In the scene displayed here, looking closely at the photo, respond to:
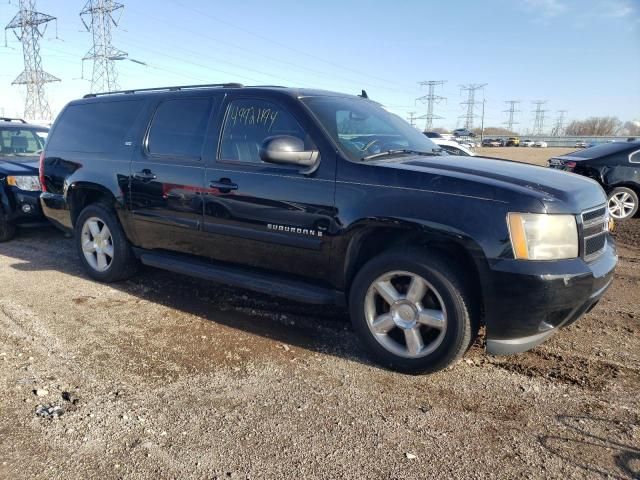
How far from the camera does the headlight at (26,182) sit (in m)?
7.00

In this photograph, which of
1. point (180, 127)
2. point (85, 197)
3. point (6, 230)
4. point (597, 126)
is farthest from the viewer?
point (597, 126)

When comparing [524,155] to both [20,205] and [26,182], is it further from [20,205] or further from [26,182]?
[20,205]

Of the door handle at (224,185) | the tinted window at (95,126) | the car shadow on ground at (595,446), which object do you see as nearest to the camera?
the car shadow on ground at (595,446)

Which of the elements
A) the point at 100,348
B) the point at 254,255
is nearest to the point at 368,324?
the point at 254,255

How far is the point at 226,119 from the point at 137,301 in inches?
76.8

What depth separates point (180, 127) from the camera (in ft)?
15.1

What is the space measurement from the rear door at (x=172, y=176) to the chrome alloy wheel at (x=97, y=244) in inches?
21.5

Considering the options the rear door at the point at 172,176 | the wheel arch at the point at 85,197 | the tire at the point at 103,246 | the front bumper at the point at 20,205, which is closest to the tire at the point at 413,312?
the rear door at the point at 172,176

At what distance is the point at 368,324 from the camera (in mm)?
3471

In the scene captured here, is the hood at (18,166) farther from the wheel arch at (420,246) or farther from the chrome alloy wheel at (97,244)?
the wheel arch at (420,246)

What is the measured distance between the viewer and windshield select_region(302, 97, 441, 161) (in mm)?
3748

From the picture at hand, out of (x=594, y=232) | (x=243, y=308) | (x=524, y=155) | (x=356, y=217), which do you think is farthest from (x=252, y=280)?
(x=524, y=155)

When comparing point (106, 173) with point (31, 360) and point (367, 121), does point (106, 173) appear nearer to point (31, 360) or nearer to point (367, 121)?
point (31, 360)

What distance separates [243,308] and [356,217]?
1.70 m
